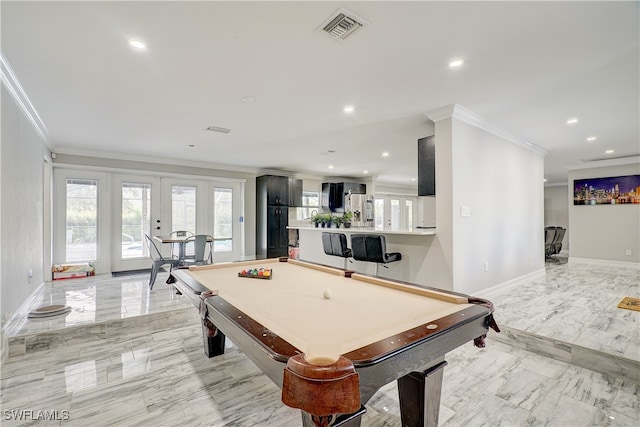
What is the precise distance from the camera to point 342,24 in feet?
6.37

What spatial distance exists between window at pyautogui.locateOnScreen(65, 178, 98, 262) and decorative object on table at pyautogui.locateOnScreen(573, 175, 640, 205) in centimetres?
1059

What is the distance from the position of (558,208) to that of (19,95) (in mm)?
13124

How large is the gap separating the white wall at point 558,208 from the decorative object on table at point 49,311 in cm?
1247

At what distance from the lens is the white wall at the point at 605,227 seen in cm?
621

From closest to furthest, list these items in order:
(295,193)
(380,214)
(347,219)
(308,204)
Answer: (347,219)
(295,193)
(308,204)
(380,214)

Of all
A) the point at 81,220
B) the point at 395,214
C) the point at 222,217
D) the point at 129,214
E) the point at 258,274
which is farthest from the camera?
the point at 395,214

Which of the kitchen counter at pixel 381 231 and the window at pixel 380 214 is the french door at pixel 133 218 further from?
the window at pixel 380 214

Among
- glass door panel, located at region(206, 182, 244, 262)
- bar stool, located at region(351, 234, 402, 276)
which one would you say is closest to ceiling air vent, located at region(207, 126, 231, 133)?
bar stool, located at region(351, 234, 402, 276)

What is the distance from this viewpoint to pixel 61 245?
212 inches

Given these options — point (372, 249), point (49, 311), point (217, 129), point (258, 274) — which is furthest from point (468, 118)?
point (49, 311)

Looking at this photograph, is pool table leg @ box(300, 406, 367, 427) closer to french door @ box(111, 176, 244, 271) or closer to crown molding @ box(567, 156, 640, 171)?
french door @ box(111, 176, 244, 271)

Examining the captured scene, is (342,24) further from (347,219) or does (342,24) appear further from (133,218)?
(133,218)

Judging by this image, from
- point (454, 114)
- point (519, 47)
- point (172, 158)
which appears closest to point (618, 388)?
point (519, 47)

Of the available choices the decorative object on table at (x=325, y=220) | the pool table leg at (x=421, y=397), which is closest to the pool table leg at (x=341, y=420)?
the pool table leg at (x=421, y=397)
